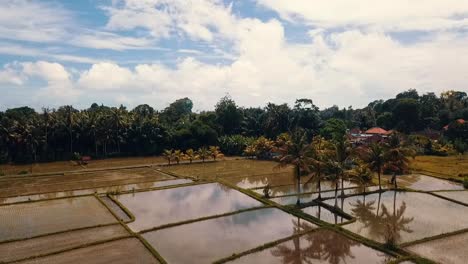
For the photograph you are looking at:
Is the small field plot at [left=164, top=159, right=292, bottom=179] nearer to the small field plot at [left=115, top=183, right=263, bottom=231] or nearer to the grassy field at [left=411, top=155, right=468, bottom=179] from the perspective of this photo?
the small field plot at [left=115, top=183, right=263, bottom=231]

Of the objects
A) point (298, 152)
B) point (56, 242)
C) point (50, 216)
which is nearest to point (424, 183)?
point (298, 152)

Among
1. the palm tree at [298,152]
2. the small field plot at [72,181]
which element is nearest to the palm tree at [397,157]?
the palm tree at [298,152]

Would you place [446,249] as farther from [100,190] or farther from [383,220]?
[100,190]

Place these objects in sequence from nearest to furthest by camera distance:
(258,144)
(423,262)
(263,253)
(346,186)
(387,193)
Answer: (423,262) → (263,253) → (387,193) → (346,186) → (258,144)

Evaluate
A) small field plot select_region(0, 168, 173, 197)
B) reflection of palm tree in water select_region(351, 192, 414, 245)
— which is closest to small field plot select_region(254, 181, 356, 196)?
reflection of palm tree in water select_region(351, 192, 414, 245)

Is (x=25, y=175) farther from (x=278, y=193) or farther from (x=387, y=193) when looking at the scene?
(x=387, y=193)

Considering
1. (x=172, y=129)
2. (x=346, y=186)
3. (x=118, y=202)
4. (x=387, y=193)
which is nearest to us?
(x=118, y=202)

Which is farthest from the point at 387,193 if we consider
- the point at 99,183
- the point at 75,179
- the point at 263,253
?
the point at 75,179
